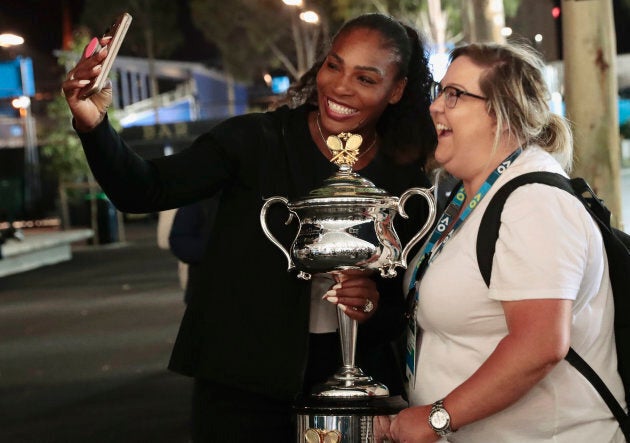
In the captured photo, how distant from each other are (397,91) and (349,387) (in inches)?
44.0

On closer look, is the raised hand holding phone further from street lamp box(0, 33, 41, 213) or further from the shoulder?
street lamp box(0, 33, 41, 213)

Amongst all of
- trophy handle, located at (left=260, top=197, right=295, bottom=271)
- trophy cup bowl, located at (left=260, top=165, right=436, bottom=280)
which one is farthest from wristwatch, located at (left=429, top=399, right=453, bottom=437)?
trophy handle, located at (left=260, top=197, right=295, bottom=271)

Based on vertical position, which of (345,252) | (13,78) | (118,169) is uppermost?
(13,78)

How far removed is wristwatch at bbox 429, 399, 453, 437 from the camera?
3107 mm

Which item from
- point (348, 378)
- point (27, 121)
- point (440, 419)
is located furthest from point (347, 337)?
point (27, 121)

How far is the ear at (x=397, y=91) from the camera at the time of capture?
160 inches

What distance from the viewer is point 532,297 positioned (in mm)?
2938

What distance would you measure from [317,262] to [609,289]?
84 cm

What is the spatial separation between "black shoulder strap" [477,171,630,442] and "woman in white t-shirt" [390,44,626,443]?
0.07ft

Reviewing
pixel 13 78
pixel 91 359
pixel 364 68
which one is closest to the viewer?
pixel 364 68

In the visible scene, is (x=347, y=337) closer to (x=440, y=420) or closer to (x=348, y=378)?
(x=348, y=378)

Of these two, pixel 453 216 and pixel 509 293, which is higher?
pixel 453 216

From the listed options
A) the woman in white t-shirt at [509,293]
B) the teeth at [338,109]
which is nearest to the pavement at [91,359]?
the teeth at [338,109]

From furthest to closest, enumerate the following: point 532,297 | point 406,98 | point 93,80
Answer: point 406,98
point 93,80
point 532,297
